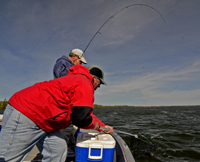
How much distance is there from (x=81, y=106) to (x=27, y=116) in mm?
548

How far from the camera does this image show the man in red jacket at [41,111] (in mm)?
1506

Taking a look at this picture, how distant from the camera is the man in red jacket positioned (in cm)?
151

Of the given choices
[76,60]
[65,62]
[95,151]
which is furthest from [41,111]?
[76,60]

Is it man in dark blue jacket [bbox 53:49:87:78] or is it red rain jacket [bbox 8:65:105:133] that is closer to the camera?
red rain jacket [bbox 8:65:105:133]

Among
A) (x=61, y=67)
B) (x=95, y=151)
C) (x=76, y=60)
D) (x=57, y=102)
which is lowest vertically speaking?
(x=95, y=151)

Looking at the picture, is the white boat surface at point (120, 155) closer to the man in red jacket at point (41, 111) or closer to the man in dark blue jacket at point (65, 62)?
the man in red jacket at point (41, 111)

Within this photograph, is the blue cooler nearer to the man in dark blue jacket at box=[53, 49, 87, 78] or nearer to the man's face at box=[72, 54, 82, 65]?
the man in dark blue jacket at box=[53, 49, 87, 78]

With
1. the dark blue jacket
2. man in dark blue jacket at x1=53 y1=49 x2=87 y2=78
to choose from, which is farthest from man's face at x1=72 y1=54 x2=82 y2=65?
the dark blue jacket

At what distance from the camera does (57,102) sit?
1575 millimetres

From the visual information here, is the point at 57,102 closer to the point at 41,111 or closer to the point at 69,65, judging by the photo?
the point at 41,111

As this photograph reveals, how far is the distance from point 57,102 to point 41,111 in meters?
0.18

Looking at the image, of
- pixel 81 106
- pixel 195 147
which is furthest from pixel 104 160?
pixel 195 147

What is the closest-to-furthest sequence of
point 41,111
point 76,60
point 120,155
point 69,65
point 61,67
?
point 41,111
point 120,155
point 61,67
point 69,65
point 76,60

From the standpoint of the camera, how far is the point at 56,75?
3.31 meters
